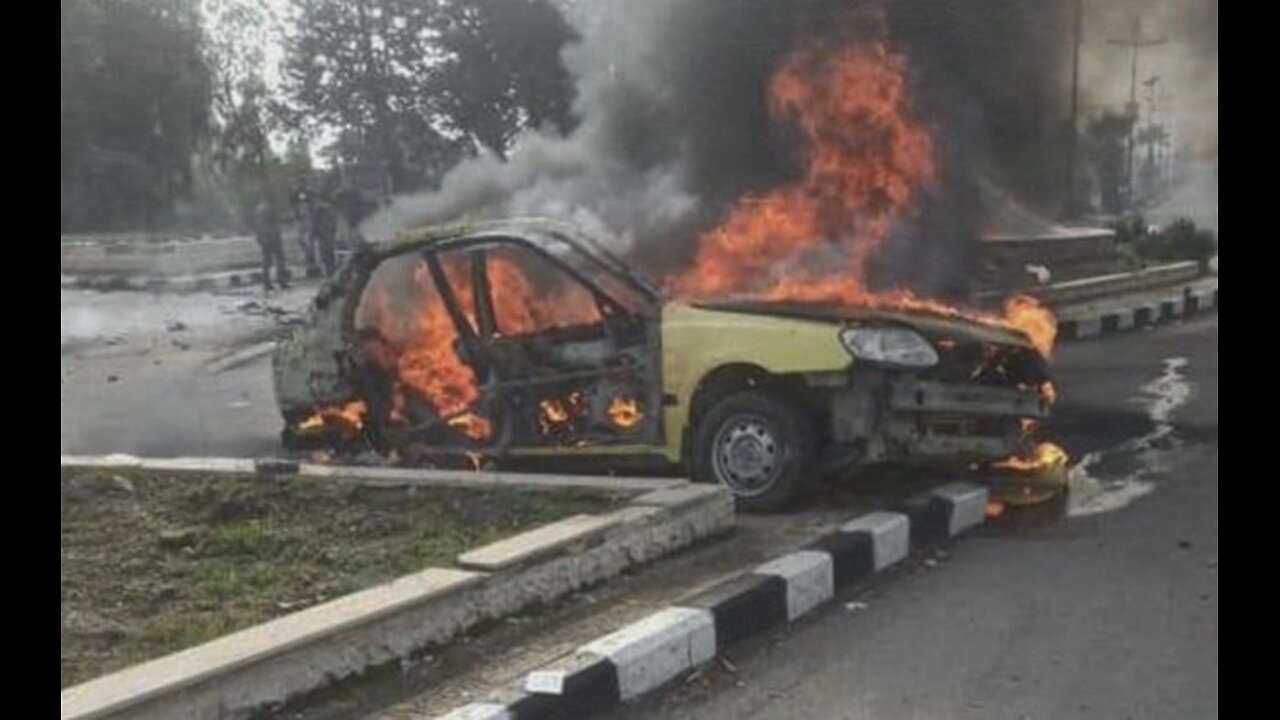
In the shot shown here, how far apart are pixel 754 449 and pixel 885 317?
0.85 meters

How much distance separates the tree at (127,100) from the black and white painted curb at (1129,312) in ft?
50.1

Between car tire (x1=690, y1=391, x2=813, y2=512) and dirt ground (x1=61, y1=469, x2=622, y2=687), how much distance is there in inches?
33.7

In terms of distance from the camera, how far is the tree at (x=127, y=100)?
73.3ft

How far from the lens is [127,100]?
23.3 meters

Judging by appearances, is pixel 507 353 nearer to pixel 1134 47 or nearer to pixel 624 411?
pixel 624 411

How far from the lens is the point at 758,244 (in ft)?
30.6

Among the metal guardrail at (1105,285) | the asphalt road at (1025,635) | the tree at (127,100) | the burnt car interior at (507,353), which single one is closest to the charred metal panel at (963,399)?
the asphalt road at (1025,635)

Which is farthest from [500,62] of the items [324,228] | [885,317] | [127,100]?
[127,100]

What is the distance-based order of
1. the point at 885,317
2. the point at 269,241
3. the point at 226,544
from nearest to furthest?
the point at 226,544
the point at 885,317
the point at 269,241

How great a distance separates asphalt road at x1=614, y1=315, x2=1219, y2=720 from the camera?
12.8 feet

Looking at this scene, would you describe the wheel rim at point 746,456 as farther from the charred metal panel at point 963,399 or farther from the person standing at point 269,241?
the person standing at point 269,241

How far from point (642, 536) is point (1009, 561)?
4.85 ft

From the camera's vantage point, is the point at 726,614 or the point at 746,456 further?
the point at 746,456

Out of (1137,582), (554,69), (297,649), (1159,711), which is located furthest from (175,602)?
(554,69)
